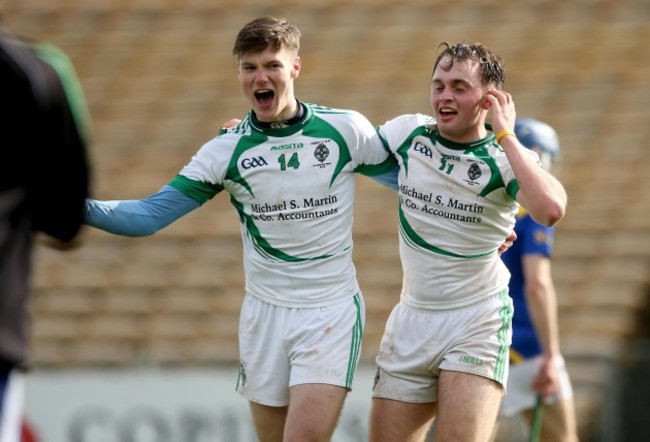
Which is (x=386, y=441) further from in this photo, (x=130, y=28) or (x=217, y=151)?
(x=130, y=28)

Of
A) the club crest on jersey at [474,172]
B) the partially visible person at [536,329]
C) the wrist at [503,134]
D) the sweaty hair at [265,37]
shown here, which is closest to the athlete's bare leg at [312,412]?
the club crest on jersey at [474,172]

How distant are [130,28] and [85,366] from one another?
394 centimetres

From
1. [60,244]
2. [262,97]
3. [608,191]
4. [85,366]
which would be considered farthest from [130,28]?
[60,244]

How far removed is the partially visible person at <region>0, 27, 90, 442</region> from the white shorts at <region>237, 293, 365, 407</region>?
71.8 inches

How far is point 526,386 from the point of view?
7000mm

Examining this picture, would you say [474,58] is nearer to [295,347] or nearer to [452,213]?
[452,213]

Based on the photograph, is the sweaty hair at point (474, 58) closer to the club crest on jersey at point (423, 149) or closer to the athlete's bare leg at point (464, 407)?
the club crest on jersey at point (423, 149)

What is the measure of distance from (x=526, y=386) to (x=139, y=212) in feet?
9.07

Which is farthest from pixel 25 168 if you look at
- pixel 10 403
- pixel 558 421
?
pixel 558 421

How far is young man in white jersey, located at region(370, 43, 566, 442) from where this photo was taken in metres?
5.02

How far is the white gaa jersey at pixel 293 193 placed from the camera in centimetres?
510

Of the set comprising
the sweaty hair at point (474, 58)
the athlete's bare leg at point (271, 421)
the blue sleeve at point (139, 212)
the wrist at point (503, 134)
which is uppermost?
the sweaty hair at point (474, 58)

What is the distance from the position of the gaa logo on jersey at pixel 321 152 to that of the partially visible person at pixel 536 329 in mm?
1907

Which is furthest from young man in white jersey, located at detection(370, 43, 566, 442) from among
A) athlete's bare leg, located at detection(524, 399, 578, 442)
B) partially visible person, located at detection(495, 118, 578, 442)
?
athlete's bare leg, located at detection(524, 399, 578, 442)
